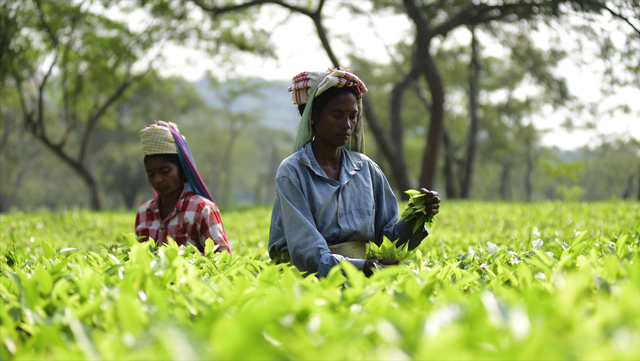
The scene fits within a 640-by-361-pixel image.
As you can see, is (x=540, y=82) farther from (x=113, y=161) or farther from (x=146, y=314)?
(x=113, y=161)

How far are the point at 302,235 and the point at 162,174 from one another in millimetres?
1450

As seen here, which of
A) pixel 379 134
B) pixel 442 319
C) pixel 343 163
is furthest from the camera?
pixel 379 134

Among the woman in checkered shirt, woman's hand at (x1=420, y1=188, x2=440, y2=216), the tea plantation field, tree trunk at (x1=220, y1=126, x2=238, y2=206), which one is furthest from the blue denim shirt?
tree trunk at (x1=220, y1=126, x2=238, y2=206)

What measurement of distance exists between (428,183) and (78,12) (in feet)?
32.2

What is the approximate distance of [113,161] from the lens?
38.8 meters

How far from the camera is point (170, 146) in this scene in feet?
11.1

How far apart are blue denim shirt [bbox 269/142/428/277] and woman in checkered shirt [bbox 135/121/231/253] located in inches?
28.8

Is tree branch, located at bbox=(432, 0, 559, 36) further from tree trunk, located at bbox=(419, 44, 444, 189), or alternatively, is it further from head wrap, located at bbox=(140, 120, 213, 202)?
head wrap, located at bbox=(140, 120, 213, 202)

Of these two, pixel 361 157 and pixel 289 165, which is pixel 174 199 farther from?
pixel 361 157

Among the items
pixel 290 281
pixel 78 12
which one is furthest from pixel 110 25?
pixel 290 281

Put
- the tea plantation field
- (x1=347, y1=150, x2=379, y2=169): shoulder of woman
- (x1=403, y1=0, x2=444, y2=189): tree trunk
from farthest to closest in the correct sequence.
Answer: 1. (x1=403, y1=0, x2=444, y2=189): tree trunk
2. (x1=347, y1=150, x2=379, y2=169): shoulder of woman
3. the tea plantation field

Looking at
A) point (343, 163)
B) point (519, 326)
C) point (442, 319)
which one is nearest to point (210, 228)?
point (343, 163)

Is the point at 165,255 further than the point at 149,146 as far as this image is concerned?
No

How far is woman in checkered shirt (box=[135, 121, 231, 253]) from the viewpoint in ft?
10.9
